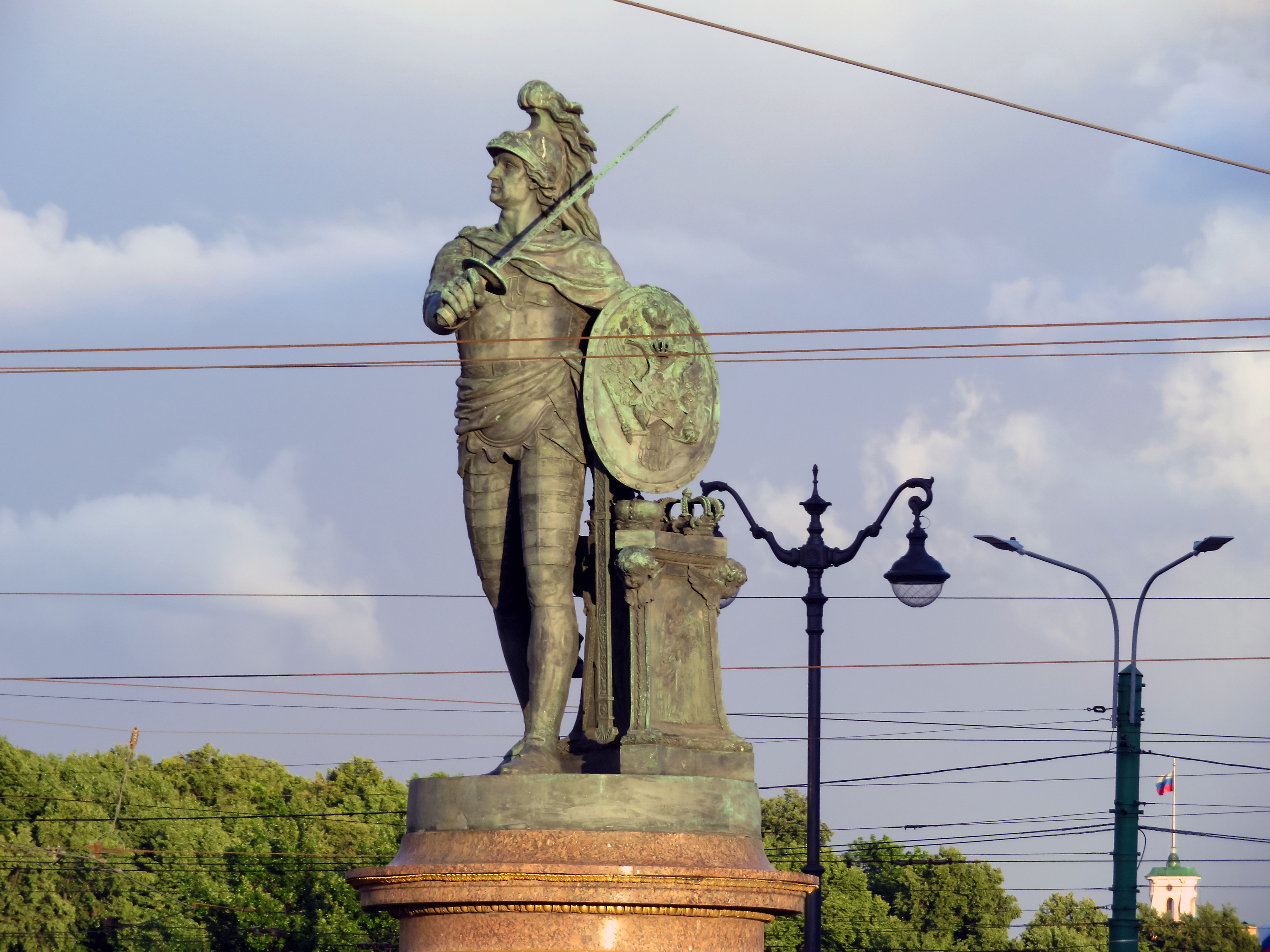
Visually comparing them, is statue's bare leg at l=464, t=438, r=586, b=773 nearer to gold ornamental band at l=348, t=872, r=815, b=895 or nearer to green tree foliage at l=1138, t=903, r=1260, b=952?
gold ornamental band at l=348, t=872, r=815, b=895

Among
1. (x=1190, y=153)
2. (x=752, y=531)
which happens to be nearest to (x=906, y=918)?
(x=752, y=531)

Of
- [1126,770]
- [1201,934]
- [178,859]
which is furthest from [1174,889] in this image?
[1126,770]

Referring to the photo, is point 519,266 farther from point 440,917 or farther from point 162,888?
point 162,888

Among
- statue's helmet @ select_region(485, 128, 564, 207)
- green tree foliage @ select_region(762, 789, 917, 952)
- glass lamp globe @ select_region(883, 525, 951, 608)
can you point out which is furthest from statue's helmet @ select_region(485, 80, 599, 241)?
green tree foliage @ select_region(762, 789, 917, 952)

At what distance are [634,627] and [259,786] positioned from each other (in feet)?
170

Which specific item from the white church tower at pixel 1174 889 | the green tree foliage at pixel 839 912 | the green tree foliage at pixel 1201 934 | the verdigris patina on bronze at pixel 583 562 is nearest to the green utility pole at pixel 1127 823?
the verdigris patina on bronze at pixel 583 562

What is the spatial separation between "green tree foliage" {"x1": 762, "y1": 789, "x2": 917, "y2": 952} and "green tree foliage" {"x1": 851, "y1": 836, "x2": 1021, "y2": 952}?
32.7 inches

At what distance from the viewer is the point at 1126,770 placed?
2328 centimetres

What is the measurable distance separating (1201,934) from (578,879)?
62671mm

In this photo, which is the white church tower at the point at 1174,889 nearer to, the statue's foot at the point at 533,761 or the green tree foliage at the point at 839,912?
the green tree foliage at the point at 839,912

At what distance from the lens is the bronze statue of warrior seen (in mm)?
11500

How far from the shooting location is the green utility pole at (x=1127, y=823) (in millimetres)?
22578

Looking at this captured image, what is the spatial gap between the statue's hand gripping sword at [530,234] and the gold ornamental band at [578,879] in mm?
3314

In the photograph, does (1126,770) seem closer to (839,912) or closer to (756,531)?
(756,531)
